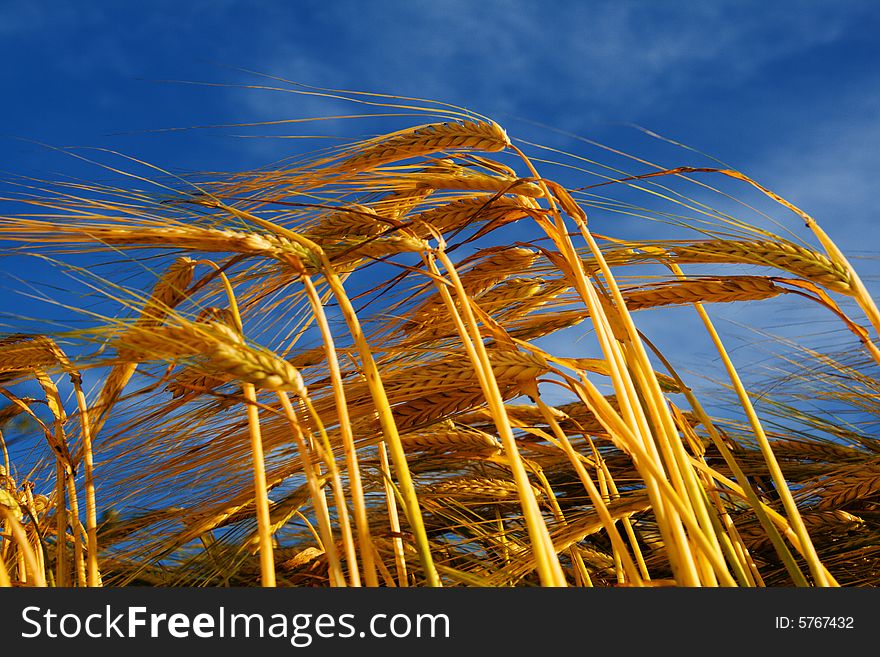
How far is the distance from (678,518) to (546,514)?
885 mm

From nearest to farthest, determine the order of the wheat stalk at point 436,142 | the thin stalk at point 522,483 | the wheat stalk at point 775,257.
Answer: the thin stalk at point 522,483 → the wheat stalk at point 775,257 → the wheat stalk at point 436,142

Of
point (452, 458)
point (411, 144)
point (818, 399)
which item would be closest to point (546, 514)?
point (452, 458)

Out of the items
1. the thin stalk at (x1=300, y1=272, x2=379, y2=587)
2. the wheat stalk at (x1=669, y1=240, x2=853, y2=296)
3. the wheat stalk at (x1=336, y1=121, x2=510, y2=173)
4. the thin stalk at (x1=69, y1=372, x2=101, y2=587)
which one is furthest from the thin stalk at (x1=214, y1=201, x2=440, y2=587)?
the wheat stalk at (x1=669, y1=240, x2=853, y2=296)

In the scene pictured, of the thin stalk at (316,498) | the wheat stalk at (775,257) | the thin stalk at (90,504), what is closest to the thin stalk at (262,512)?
the thin stalk at (316,498)

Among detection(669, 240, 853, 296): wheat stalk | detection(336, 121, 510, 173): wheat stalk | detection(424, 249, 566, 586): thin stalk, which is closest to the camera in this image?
detection(424, 249, 566, 586): thin stalk

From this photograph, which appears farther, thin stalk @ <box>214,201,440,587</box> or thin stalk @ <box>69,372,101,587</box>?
thin stalk @ <box>69,372,101,587</box>

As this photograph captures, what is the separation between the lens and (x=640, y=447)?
3.46 feet

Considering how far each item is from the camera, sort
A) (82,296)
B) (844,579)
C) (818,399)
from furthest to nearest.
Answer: (818,399), (844,579), (82,296)

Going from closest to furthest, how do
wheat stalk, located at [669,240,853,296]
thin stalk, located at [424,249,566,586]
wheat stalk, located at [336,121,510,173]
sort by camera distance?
thin stalk, located at [424,249,566,586]
wheat stalk, located at [669,240,853,296]
wheat stalk, located at [336,121,510,173]

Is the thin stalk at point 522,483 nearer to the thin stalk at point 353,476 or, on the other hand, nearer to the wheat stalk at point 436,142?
the thin stalk at point 353,476

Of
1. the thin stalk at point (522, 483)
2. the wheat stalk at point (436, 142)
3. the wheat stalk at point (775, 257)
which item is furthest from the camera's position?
the wheat stalk at point (436, 142)

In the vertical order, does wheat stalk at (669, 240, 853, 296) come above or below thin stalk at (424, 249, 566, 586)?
above

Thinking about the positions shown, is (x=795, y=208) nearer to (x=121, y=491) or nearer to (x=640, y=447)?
(x=640, y=447)

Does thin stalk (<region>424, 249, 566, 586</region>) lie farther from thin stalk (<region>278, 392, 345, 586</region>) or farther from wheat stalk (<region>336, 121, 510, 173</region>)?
wheat stalk (<region>336, 121, 510, 173</region>)
